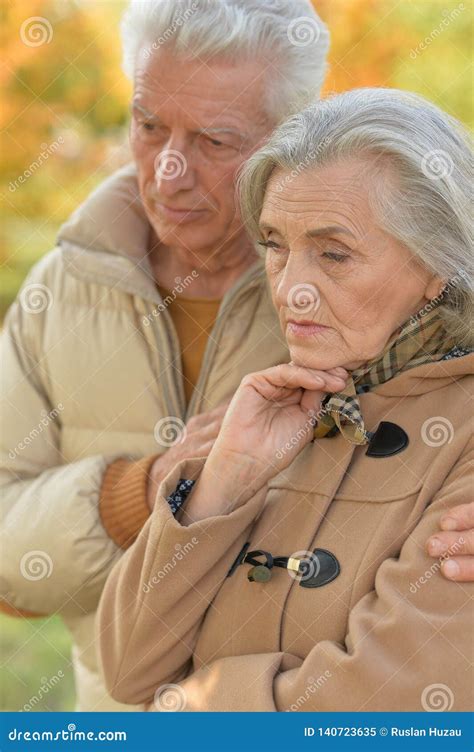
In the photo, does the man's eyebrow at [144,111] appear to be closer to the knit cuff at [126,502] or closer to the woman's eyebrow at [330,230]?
the woman's eyebrow at [330,230]

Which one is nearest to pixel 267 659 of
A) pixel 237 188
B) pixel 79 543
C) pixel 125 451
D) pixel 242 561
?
pixel 242 561

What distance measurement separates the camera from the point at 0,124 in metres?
6.18

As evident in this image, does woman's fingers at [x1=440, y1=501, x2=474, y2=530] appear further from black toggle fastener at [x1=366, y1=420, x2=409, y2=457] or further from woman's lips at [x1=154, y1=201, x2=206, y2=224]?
woman's lips at [x1=154, y1=201, x2=206, y2=224]

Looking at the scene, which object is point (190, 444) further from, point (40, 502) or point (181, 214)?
point (181, 214)

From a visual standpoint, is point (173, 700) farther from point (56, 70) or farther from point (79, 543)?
point (56, 70)

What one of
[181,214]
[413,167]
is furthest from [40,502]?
[413,167]

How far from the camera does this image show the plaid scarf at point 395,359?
2102 mm

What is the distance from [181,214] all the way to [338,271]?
2.55 ft

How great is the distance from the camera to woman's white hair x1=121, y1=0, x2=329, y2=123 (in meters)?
2.55

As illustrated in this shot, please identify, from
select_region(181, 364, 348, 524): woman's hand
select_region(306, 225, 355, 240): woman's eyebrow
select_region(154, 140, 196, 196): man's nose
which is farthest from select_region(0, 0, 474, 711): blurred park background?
select_region(306, 225, 355, 240): woman's eyebrow

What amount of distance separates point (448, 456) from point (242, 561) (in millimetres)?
524

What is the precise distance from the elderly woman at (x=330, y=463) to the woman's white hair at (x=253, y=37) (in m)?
0.45

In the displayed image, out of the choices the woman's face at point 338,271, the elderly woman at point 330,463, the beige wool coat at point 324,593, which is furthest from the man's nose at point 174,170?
Result: the beige wool coat at point 324,593

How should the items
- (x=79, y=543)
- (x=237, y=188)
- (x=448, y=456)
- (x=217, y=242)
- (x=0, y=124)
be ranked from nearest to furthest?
(x=448, y=456) → (x=237, y=188) → (x=79, y=543) → (x=217, y=242) → (x=0, y=124)
